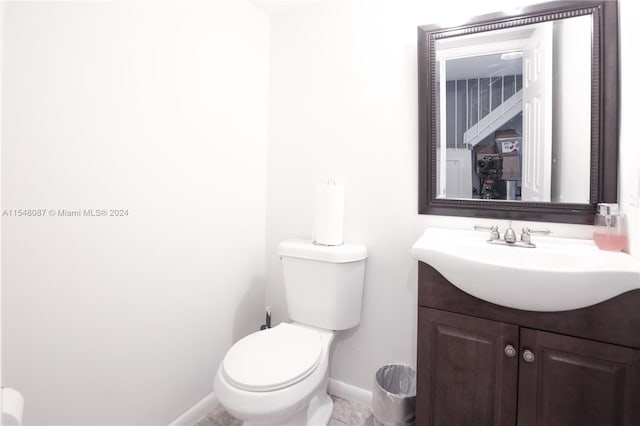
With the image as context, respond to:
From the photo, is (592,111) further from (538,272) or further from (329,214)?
(329,214)

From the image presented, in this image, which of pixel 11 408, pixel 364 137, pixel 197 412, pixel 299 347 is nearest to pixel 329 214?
pixel 364 137

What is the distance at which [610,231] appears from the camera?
1177mm

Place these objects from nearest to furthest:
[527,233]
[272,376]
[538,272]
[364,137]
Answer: [538,272], [272,376], [527,233], [364,137]

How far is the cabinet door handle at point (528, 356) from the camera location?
1045mm

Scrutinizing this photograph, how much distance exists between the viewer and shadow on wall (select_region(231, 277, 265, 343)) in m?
1.80

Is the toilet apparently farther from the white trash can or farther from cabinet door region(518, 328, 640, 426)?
cabinet door region(518, 328, 640, 426)

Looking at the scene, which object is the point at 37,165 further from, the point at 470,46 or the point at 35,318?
the point at 470,46

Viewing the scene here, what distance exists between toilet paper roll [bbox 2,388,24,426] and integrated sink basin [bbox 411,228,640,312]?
→ 1025 millimetres

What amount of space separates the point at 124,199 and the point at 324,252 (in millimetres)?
830

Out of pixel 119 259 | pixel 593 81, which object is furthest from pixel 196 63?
pixel 593 81

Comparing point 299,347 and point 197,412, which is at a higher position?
point 299,347

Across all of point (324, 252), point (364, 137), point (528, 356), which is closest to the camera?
point (528, 356)

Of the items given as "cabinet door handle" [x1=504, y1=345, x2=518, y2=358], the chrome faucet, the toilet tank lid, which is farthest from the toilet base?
the chrome faucet

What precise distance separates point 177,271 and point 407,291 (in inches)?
40.8
